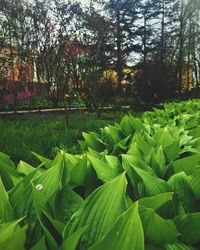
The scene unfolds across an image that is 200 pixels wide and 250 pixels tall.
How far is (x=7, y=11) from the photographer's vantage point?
16.9 meters

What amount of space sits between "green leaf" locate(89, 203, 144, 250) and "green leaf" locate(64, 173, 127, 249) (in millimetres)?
139

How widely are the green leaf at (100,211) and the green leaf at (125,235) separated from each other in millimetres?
139

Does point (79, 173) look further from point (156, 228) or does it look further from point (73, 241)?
point (73, 241)

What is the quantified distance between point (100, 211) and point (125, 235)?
0.59ft

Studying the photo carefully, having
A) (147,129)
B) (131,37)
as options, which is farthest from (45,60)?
(131,37)

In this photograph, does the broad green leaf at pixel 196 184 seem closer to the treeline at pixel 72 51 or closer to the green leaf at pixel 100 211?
the green leaf at pixel 100 211

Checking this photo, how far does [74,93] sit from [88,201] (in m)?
18.8

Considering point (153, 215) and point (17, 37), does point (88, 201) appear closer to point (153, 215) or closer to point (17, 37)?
point (153, 215)

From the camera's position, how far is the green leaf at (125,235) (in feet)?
2.47

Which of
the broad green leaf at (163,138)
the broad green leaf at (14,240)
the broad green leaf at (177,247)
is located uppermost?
the broad green leaf at (14,240)

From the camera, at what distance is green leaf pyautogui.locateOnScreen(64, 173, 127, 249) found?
912mm

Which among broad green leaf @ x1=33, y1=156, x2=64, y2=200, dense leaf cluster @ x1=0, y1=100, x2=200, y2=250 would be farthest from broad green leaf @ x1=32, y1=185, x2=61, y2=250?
broad green leaf @ x1=33, y1=156, x2=64, y2=200

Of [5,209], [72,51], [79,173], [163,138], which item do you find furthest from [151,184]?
[72,51]

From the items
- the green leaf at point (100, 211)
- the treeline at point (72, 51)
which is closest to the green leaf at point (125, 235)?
the green leaf at point (100, 211)
